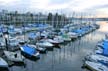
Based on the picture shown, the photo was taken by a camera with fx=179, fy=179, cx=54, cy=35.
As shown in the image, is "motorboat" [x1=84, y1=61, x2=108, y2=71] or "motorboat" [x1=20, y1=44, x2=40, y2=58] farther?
"motorboat" [x1=20, y1=44, x2=40, y2=58]

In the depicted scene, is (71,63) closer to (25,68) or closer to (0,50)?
(25,68)

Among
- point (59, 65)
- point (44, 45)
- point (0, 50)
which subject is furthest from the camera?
point (44, 45)

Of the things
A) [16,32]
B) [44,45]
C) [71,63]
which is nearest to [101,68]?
[71,63]

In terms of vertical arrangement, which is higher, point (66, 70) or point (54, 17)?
point (54, 17)

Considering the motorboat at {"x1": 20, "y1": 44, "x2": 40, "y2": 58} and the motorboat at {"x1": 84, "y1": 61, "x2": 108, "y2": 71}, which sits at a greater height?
the motorboat at {"x1": 20, "y1": 44, "x2": 40, "y2": 58}

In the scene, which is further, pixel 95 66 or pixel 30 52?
pixel 30 52

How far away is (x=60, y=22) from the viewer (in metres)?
94.9

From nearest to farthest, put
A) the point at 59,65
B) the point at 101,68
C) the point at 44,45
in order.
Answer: the point at 101,68
the point at 59,65
the point at 44,45

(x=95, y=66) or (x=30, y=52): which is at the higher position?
(x=30, y=52)

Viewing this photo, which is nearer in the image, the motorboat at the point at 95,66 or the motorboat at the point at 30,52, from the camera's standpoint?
the motorboat at the point at 95,66

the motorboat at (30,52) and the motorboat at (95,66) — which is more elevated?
the motorboat at (30,52)

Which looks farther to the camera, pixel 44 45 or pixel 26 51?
pixel 44 45

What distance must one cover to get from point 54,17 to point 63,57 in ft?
216

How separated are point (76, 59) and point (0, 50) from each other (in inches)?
574
